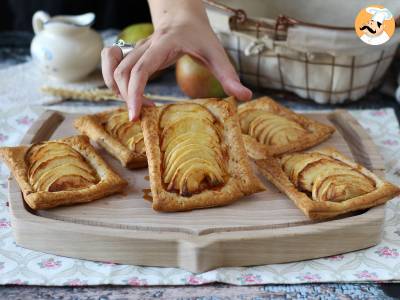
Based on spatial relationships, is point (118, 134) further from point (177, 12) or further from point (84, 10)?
point (84, 10)

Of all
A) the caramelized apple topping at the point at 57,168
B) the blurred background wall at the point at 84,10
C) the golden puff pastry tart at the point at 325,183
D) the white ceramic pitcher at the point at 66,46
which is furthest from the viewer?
the blurred background wall at the point at 84,10

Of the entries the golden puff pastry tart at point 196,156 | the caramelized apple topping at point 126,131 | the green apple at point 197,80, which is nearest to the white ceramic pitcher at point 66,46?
the green apple at point 197,80

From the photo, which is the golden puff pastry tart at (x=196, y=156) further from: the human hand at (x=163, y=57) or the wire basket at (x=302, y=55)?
the wire basket at (x=302, y=55)

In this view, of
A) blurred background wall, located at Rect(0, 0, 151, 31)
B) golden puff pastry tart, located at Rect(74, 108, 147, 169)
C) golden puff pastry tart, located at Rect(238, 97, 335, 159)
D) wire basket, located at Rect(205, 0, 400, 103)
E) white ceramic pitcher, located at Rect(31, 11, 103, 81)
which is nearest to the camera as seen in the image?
golden puff pastry tart, located at Rect(74, 108, 147, 169)

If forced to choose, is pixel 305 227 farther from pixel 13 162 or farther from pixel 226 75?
pixel 13 162

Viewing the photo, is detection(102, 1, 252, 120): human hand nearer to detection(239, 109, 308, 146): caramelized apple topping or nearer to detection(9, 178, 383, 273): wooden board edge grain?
detection(239, 109, 308, 146): caramelized apple topping

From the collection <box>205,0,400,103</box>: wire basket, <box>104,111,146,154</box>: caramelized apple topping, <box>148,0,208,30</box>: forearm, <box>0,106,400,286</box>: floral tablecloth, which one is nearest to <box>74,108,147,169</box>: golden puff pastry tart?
<box>104,111,146,154</box>: caramelized apple topping

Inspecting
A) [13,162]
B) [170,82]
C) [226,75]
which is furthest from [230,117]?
[170,82]
